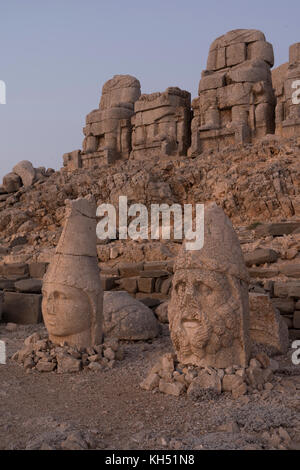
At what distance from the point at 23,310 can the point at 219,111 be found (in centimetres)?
1304

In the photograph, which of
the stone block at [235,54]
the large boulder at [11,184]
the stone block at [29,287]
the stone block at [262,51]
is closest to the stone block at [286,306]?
the stone block at [29,287]

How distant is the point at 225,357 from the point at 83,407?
1.38 m

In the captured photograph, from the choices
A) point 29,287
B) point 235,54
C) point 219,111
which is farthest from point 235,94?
point 29,287

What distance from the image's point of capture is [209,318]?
3838 mm

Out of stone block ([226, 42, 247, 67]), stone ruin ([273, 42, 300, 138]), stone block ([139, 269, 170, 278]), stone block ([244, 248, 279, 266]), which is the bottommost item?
stone block ([139, 269, 170, 278])

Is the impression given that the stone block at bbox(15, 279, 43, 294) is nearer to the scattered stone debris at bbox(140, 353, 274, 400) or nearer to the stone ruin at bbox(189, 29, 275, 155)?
the scattered stone debris at bbox(140, 353, 274, 400)

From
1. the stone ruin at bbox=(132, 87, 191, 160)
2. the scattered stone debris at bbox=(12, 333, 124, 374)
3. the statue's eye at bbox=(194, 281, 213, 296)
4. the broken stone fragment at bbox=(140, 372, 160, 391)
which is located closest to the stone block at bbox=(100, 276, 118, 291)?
the scattered stone debris at bbox=(12, 333, 124, 374)

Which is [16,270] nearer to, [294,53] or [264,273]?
[264,273]

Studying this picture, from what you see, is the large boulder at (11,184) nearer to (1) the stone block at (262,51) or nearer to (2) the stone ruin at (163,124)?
(2) the stone ruin at (163,124)

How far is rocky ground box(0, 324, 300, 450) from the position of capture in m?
2.70

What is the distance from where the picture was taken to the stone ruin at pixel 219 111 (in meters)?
15.9

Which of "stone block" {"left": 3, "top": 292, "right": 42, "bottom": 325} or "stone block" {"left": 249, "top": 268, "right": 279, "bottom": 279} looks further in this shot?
"stone block" {"left": 249, "top": 268, "right": 279, "bottom": 279}

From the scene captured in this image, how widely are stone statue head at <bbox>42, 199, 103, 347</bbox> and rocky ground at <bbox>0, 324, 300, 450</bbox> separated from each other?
49cm

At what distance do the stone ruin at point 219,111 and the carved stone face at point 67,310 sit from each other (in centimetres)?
1222
